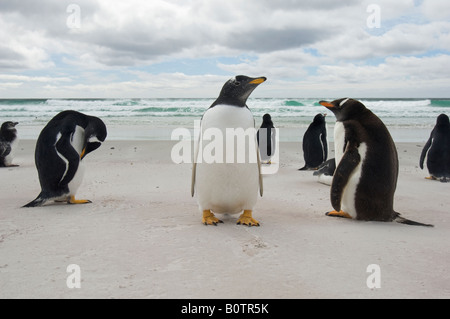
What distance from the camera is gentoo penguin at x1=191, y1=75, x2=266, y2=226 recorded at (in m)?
4.01

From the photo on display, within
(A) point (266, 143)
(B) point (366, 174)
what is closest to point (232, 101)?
(B) point (366, 174)

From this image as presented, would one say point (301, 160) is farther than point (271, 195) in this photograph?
Yes

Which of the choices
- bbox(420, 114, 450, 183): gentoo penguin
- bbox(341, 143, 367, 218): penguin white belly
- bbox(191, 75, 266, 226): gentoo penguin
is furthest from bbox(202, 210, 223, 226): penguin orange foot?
bbox(420, 114, 450, 183): gentoo penguin

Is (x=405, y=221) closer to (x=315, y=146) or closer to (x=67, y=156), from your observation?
(x=67, y=156)

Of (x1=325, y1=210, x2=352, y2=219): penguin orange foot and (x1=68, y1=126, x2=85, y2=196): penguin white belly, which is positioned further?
(x1=68, y1=126, x2=85, y2=196): penguin white belly

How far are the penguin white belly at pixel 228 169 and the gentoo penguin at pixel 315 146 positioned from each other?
544 cm

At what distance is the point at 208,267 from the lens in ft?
9.46

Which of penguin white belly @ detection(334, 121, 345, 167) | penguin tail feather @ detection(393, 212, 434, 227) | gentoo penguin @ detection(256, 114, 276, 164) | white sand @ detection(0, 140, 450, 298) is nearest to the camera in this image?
white sand @ detection(0, 140, 450, 298)

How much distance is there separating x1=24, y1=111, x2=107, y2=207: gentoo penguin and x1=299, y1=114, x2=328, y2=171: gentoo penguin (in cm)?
537

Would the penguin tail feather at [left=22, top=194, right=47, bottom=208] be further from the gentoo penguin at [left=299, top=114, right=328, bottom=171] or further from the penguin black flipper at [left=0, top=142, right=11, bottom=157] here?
the gentoo penguin at [left=299, top=114, right=328, bottom=171]

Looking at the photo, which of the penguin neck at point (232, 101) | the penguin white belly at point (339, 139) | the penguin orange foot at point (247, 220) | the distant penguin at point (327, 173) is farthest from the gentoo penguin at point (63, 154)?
the distant penguin at point (327, 173)
